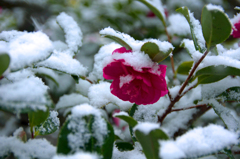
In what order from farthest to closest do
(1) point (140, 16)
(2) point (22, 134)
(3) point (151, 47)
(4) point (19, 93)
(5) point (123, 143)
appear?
(1) point (140, 16)
(5) point (123, 143)
(2) point (22, 134)
(3) point (151, 47)
(4) point (19, 93)

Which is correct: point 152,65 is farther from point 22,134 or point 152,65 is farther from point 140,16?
point 140,16

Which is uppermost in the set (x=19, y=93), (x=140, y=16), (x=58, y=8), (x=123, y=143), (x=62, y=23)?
(x=58, y=8)

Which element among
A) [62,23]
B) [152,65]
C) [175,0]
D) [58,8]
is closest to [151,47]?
[152,65]

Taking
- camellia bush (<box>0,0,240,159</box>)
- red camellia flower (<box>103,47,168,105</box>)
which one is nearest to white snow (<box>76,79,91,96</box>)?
camellia bush (<box>0,0,240,159</box>)

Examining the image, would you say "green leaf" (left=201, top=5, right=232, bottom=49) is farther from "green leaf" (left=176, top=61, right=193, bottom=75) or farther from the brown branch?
"green leaf" (left=176, top=61, right=193, bottom=75)

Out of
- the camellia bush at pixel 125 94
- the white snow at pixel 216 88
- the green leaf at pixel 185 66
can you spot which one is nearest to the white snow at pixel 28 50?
the camellia bush at pixel 125 94

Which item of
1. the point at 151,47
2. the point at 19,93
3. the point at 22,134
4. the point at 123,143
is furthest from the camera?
the point at 123,143

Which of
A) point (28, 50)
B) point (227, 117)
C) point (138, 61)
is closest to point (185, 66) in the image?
point (227, 117)
